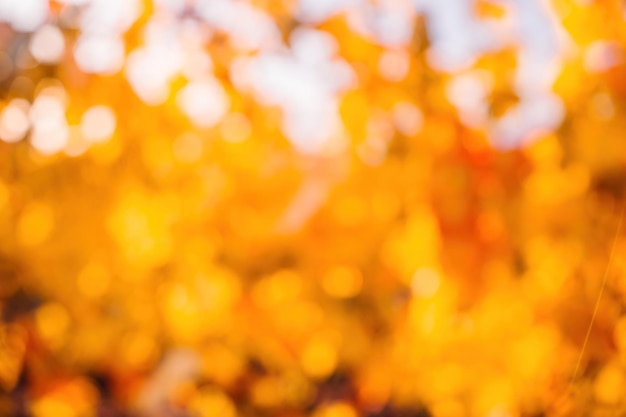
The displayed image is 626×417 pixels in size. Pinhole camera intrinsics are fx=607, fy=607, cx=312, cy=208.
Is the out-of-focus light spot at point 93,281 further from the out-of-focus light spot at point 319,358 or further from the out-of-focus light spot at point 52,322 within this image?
the out-of-focus light spot at point 319,358

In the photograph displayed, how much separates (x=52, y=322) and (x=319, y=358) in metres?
0.86

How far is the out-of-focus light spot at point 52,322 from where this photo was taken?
1890 millimetres

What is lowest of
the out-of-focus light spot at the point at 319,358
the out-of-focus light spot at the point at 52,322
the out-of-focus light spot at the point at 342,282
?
the out-of-focus light spot at the point at 52,322

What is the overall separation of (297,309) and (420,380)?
0.62 meters

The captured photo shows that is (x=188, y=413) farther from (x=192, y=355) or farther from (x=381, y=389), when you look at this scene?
(x=381, y=389)

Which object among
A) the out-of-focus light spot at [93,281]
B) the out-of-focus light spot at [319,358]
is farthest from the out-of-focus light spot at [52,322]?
the out-of-focus light spot at [319,358]

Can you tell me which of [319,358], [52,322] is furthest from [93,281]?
[319,358]

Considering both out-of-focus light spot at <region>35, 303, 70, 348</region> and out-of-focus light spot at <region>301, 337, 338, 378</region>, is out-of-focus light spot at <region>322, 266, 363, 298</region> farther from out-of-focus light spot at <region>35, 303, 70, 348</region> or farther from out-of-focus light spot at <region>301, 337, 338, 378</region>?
out-of-focus light spot at <region>35, 303, 70, 348</region>

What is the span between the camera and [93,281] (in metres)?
2.05

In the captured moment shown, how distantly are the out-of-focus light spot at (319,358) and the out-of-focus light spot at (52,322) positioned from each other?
2.55 feet

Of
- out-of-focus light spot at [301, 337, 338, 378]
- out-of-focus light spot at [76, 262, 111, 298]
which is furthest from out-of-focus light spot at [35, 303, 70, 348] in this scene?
out-of-focus light spot at [301, 337, 338, 378]

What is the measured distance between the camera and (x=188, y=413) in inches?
69.4

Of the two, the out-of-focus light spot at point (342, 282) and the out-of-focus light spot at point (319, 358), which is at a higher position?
the out-of-focus light spot at point (342, 282)

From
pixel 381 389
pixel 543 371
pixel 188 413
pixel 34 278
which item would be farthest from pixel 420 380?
pixel 34 278
